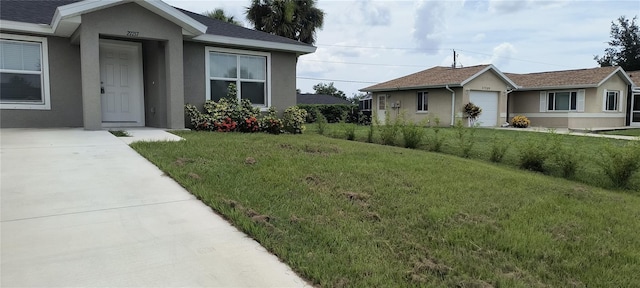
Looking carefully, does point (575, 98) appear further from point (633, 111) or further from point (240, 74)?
point (240, 74)

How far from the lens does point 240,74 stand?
11.7m

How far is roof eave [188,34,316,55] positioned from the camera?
422 inches

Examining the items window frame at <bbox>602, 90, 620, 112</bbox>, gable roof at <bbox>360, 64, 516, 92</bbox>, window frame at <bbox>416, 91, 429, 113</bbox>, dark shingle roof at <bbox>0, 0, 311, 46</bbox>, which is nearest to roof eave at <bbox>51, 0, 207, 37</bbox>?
dark shingle roof at <bbox>0, 0, 311, 46</bbox>

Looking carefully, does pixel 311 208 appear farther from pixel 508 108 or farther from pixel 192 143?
pixel 508 108

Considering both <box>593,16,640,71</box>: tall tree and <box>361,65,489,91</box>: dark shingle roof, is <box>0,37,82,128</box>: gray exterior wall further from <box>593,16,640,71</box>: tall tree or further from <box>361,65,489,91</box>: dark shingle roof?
<box>593,16,640,71</box>: tall tree

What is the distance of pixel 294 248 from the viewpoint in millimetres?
3201

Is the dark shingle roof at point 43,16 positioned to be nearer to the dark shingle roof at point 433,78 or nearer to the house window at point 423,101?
the dark shingle roof at point 433,78

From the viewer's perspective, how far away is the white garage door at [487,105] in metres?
22.7

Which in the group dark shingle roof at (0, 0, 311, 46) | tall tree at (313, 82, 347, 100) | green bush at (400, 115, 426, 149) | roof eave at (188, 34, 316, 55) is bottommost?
green bush at (400, 115, 426, 149)

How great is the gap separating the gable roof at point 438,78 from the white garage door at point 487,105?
110cm

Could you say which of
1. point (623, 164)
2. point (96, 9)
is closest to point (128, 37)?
point (96, 9)

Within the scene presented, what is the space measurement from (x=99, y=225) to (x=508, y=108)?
87.1 feet

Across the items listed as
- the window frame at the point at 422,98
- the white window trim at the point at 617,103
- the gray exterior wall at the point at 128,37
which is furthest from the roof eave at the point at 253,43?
the white window trim at the point at 617,103

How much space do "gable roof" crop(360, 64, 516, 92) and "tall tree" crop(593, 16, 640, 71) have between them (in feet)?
81.3
